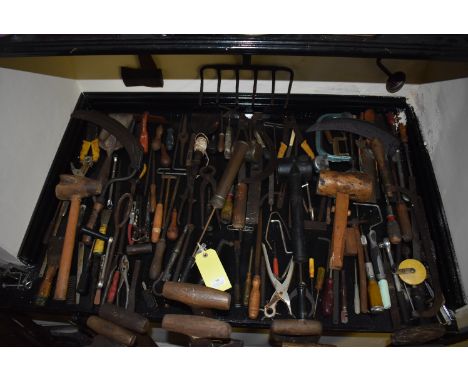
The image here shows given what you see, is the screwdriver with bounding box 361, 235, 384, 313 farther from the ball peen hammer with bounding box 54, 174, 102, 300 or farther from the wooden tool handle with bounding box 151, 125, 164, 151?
the ball peen hammer with bounding box 54, 174, 102, 300

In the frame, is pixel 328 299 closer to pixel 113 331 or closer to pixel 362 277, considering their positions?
pixel 362 277

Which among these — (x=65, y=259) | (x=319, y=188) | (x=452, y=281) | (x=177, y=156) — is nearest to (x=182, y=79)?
(x=177, y=156)

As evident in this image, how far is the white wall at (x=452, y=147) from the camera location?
1.74m

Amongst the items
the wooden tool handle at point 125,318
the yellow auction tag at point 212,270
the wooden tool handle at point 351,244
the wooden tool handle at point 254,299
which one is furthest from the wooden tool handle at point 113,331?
the wooden tool handle at point 351,244

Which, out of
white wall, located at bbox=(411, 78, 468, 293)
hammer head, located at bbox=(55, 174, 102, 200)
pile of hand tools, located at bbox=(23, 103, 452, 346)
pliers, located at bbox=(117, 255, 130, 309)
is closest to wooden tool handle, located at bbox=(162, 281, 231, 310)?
pile of hand tools, located at bbox=(23, 103, 452, 346)

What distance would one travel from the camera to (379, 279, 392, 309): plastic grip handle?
5.64ft

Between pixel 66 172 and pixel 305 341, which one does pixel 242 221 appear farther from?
pixel 66 172

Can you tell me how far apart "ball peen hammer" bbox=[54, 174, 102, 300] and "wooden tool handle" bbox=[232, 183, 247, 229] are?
75 centimetres

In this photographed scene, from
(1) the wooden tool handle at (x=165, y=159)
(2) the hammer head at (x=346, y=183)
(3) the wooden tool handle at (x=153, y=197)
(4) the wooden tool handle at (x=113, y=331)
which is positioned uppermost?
(1) the wooden tool handle at (x=165, y=159)

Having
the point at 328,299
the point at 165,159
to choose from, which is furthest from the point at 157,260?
the point at 328,299

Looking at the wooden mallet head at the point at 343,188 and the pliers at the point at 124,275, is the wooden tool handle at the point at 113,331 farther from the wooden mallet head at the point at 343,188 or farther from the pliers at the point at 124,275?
the wooden mallet head at the point at 343,188

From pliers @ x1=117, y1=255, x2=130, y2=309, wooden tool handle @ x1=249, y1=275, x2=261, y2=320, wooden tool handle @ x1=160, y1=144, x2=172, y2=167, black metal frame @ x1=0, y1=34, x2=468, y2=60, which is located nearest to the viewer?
black metal frame @ x1=0, y1=34, x2=468, y2=60

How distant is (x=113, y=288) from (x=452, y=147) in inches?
72.4

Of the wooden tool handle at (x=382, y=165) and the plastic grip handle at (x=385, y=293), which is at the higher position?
the wooden tool handle at (x=382, y=165)
